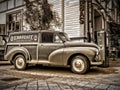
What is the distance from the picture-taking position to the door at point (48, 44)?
8.19 m

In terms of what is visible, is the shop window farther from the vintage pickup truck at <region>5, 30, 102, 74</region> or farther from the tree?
the vintage pickup truck at <region>5, 30, 102, 74</region>

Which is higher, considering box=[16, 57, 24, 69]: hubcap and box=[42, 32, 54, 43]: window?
box=[42, 32, 54, 43]: window

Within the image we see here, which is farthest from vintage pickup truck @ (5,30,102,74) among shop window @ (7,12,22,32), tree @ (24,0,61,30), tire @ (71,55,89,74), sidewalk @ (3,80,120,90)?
shop window @ (7,12,22,32)

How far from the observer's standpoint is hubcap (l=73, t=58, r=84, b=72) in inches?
299

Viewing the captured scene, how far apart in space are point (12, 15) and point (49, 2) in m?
6.49

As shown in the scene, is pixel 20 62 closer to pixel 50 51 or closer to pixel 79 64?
pixel 50 51

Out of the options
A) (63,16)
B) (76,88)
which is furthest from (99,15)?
(76,88)

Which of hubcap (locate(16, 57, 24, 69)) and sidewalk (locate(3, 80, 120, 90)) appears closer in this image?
sidewalk (locate(3, 80, 120, 90))

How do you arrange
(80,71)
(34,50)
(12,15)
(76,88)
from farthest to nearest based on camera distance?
(12,15), (34,50), (80,71), (76,88)

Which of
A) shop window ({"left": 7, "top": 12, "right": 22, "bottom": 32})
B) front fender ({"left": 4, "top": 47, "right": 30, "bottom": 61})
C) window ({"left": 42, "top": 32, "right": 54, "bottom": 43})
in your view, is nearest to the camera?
window ({"left": 42, "top": 32, "right": 54, "bottom": 43})

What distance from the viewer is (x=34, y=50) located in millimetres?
8555

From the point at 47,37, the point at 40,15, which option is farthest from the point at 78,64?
the point at 40,15

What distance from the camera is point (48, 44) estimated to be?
8.34 metres

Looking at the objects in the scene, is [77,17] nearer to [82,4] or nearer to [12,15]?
[82,4]
